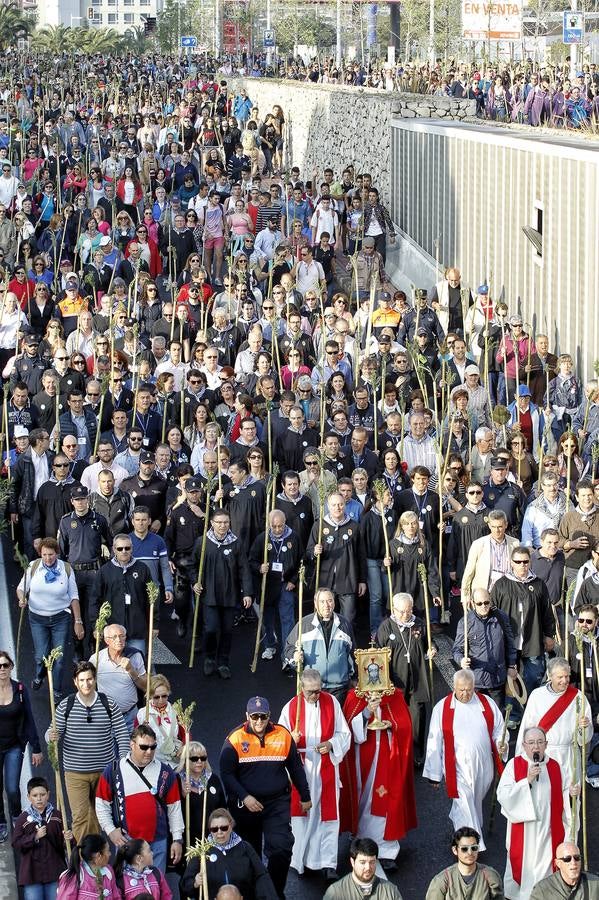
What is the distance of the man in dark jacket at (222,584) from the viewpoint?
14.3 metres

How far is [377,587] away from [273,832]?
169 inches

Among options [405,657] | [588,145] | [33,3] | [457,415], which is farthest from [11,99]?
[33,3]

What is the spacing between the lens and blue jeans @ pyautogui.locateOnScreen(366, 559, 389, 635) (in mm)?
14609

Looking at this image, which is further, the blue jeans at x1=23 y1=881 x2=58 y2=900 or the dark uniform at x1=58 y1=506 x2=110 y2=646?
the dark uniform at x1=58 y1=506 x2=110 y2=646

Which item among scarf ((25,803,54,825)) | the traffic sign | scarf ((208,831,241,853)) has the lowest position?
scarf ((25,803,54,825))

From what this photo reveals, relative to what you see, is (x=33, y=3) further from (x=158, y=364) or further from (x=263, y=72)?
(x=158, y=364)

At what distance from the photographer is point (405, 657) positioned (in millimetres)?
12344

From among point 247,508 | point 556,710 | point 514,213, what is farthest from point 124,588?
point 514,213

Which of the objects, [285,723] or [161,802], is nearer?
[161,802]

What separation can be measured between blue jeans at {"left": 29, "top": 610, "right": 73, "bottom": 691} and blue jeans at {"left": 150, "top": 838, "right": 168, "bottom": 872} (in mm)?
3241

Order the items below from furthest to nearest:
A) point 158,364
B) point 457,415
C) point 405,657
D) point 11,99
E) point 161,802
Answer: point 11,99
point 158,364
point 457,415
point 405,657
point 161,802

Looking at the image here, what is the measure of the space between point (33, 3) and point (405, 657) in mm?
136667

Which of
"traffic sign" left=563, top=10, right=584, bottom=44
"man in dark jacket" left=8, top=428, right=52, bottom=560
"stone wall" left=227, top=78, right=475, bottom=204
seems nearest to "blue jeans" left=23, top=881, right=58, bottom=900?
"man in dark jacket" left=8, top=428, right=52, bottom=560

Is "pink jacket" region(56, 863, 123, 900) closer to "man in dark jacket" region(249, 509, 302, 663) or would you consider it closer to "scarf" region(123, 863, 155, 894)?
"scarf" region(123, 863, 155, 894)
